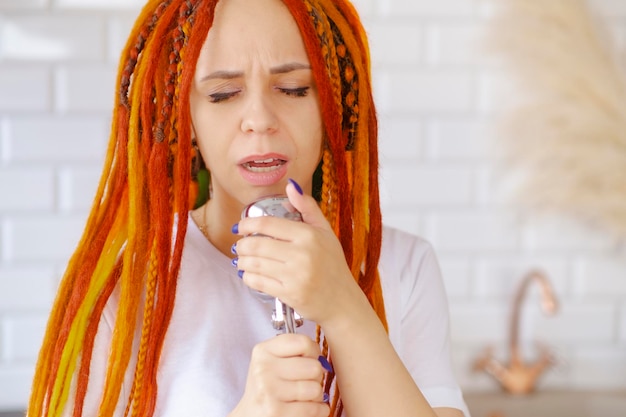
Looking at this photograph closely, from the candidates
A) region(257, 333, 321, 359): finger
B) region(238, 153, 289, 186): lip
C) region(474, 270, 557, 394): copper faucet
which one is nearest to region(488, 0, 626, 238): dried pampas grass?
region(474, 270, 557, 394): copper faucet

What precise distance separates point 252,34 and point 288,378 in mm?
291

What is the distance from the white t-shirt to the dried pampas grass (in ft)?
1.87

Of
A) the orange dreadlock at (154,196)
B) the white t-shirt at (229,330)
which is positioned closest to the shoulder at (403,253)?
the white t-shirt at (229,330)

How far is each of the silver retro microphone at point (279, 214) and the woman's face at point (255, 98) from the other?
6 centimetres

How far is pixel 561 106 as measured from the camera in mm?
1374

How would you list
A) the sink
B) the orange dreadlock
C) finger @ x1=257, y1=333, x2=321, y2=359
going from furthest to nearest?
the sink < the orange dreadlock < finger @ x1=257, y1=333, x2=321, y2=359

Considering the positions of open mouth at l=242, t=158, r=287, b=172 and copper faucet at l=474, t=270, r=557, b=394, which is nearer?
open mouth at l=242, t=158, r=287, b=172

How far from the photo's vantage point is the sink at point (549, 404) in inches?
55.5

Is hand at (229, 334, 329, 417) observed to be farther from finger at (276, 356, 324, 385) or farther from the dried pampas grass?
the dried pampas grass

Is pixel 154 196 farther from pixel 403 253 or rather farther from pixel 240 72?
pixel 403 253

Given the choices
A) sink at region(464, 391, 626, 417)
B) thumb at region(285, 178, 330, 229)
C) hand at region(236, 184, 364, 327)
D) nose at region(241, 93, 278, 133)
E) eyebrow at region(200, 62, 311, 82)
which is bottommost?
sink at region(464, 391, 626, 417)

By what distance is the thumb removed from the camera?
635 mm

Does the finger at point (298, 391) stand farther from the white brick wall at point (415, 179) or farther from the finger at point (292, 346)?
the white brick wall at point (415, 179)

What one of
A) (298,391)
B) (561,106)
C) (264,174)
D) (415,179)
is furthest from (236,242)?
(561,106)
